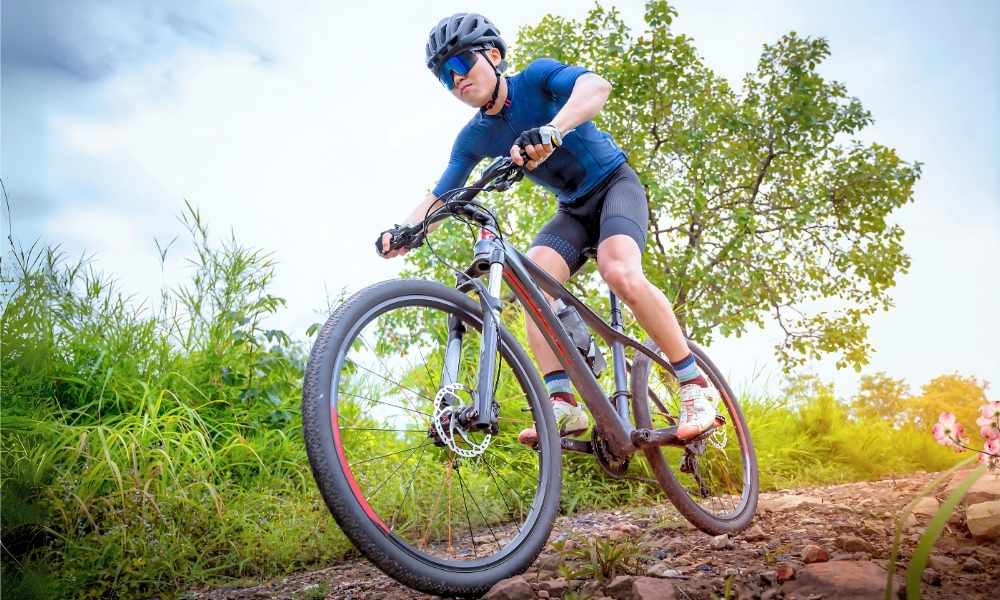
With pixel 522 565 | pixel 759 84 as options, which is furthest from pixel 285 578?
pixel 759 84

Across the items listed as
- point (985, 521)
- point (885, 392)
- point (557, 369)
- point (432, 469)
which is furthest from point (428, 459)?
point (885, 392)

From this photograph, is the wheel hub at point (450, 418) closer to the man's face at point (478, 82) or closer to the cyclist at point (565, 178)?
the cyclist at point (565, 178)

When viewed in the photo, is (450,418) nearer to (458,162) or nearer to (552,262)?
(552,262)

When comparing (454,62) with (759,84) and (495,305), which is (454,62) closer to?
(495,305)

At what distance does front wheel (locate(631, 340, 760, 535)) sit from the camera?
3.27 m

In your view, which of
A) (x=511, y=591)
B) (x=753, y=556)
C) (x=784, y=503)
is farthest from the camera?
(x=784, y=503)

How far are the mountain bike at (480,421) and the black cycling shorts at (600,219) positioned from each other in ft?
1.02

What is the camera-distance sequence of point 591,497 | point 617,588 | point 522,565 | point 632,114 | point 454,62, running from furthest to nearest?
point 632,114 < point 591,497 < point 454,62 < point 522,565 < point 617,588

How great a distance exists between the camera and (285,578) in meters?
3.00

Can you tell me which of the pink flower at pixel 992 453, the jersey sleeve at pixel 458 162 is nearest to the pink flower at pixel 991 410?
the pink flower at pixel 992 453

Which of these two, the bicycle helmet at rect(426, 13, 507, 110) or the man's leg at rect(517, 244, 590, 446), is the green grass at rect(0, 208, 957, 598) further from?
the bicycle helmet at rect(426, 13, 507, 110)

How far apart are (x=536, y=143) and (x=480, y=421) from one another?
2.87ft

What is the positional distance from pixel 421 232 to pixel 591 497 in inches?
89.4

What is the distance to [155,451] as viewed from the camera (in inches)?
124
